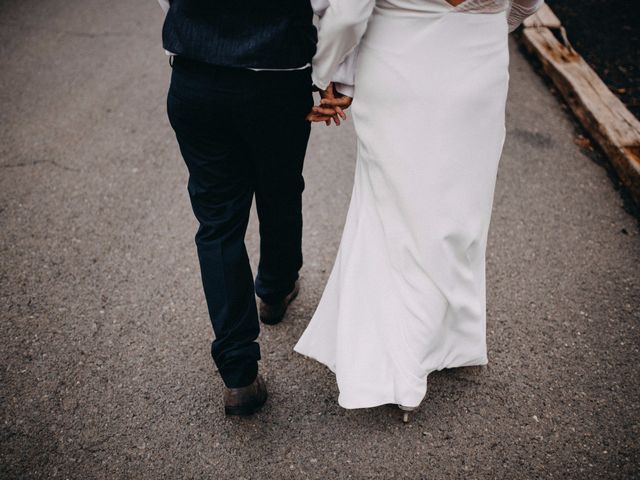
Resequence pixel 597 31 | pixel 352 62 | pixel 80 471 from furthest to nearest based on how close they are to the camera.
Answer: pixel 597 31 → pixel 80 471 → pixel 352 62

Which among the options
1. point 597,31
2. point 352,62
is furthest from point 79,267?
point 597,31

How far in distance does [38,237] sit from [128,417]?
1.39 metres

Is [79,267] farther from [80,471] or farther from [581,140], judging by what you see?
[581,140]

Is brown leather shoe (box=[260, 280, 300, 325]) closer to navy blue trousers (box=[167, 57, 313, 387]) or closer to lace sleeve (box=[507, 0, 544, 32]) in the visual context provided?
navy blue trousers (box=[167, 57, 313, 387])

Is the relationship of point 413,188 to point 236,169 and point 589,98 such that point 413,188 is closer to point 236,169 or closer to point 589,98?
point 236,169

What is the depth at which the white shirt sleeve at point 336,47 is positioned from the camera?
4.50 ft

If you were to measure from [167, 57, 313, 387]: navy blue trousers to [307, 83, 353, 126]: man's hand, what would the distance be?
34mm

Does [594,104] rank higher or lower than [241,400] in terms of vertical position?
higher

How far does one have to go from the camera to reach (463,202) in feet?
5.57

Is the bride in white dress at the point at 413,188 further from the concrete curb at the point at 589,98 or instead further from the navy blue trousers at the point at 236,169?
the concrete curb at the point at 589,98

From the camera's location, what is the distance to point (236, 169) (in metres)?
1.67

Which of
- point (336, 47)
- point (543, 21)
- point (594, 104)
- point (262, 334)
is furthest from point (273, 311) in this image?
point (543, 21)

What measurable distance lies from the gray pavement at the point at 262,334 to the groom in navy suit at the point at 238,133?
0.99ft

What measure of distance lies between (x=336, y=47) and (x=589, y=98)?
3.09m
